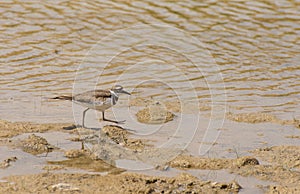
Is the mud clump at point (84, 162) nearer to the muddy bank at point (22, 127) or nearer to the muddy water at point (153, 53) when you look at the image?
the muddy bank at point (22, 127)

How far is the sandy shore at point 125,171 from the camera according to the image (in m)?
7.16

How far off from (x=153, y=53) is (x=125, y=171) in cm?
591

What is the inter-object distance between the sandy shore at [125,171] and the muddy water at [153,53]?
1134 millimetres

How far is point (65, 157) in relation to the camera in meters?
8.12

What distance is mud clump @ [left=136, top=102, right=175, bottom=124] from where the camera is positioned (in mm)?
9828

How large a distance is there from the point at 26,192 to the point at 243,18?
9.79 metres

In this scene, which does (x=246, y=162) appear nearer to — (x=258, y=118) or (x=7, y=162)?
(x=258, y=118)

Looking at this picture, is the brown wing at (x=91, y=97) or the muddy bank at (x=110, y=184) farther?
the brown wing at (x=91, y=97)

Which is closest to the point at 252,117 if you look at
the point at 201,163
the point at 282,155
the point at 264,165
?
the point at 282,155

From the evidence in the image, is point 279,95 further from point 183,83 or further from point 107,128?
point 107,128

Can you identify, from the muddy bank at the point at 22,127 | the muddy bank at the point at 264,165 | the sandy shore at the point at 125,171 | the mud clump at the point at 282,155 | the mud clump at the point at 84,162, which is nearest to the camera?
the sandy shore at the point at 125,171

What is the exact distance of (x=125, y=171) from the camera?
7.77 m

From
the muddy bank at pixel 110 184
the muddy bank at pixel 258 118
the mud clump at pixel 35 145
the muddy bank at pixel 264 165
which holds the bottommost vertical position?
the muddy bank at pixel 110 184

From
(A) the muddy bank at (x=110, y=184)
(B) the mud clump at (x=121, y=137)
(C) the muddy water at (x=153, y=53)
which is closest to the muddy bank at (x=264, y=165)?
(A) the muddy bank at (x=110, y=184)
